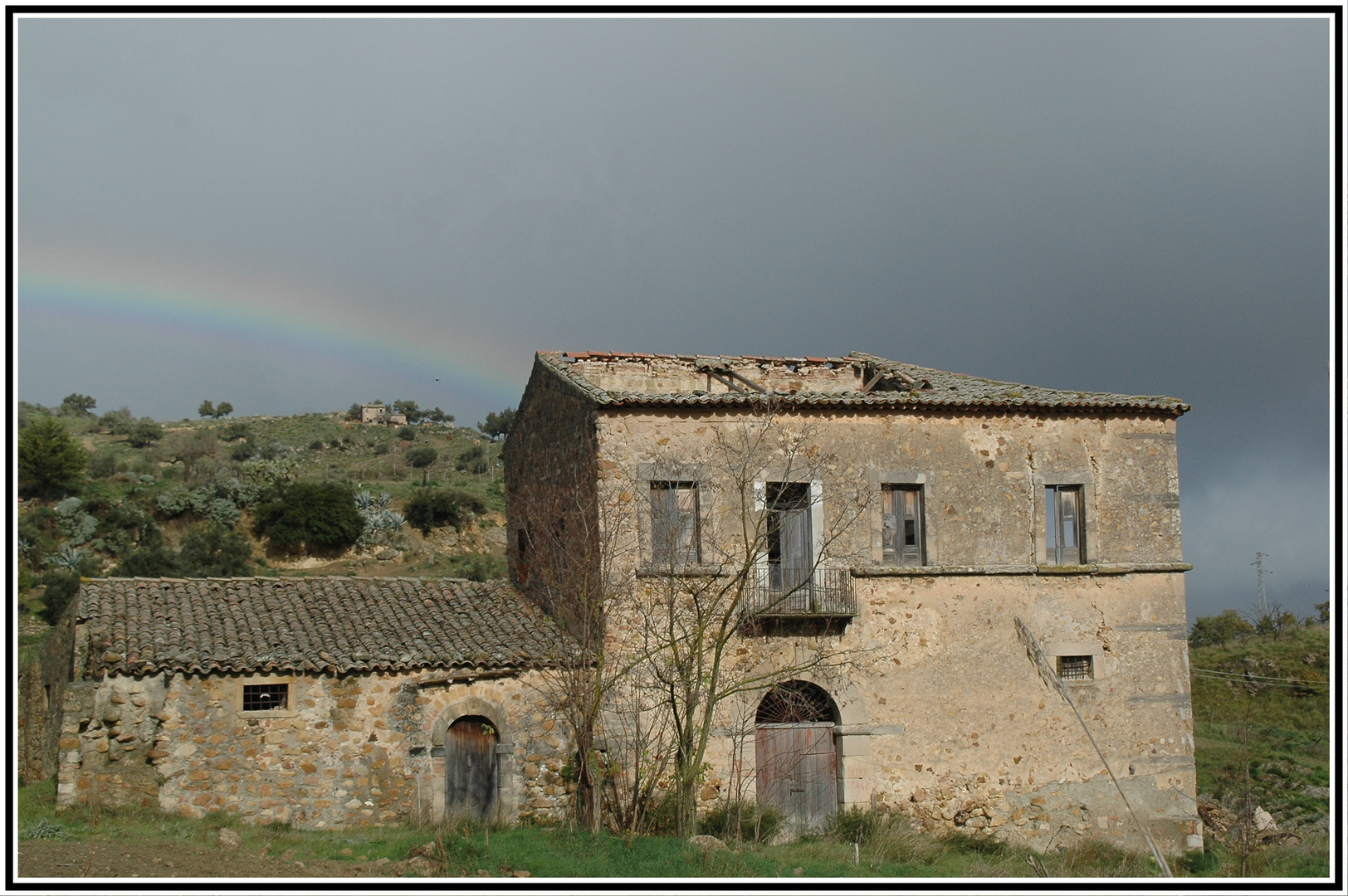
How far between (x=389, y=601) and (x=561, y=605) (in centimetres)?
293

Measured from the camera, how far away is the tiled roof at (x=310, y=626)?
1470cm

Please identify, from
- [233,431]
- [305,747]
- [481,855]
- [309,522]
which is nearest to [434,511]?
[309,522]

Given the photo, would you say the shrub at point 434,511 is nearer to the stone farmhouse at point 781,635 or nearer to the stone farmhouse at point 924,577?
the stone farmhouse at point 781,635

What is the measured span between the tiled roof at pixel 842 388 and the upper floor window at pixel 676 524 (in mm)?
1345

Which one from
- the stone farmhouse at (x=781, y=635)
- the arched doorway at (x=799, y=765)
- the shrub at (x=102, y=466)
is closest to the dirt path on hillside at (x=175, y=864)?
the stone farmhouse at (x=781, y=635)

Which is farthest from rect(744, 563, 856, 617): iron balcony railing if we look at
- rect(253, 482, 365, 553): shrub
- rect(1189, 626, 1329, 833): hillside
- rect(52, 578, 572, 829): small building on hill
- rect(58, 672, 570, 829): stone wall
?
rect(253, 482, 365, 553): shrub

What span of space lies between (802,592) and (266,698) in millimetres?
7908

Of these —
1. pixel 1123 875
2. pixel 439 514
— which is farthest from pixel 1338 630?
pixel 439 514

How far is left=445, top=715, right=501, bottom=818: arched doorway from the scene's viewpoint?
15.3 meters

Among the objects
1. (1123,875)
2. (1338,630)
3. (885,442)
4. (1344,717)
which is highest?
(885,442)

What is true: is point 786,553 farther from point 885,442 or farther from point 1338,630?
point 1338,630

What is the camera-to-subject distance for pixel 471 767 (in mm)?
15445

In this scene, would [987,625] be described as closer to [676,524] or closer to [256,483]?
[676,524]

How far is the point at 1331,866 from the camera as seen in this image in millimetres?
13734
